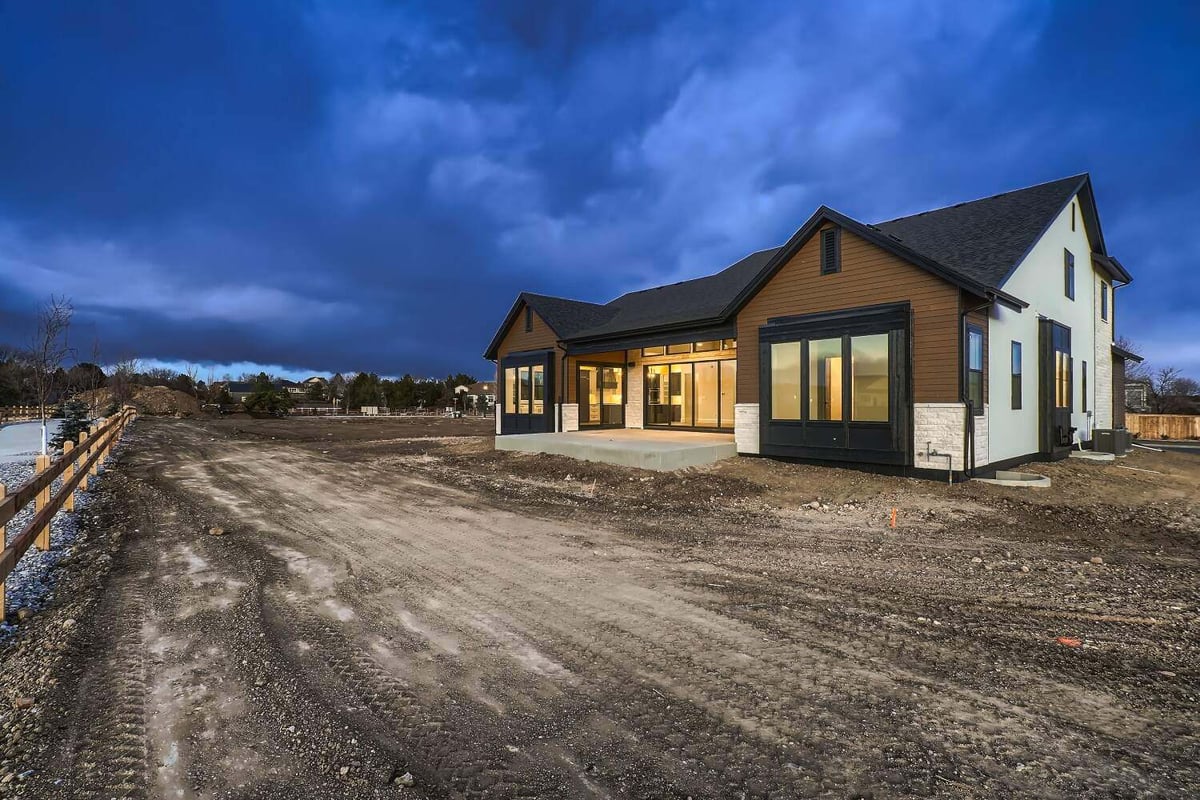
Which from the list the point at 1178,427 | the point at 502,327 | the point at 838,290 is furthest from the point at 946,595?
the point at 1178,427

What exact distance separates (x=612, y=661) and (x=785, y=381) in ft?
34.3

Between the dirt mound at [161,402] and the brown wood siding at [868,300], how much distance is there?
174 feet

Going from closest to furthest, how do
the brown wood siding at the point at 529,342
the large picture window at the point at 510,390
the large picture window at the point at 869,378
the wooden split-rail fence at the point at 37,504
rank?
the wooden split-rail fence at the point at 37,504 → the large picture window at the point at 869,378 → the brown wood siding at the point at 529,342 → the large picture window at the point at 510,390

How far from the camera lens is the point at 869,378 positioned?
11445 mm

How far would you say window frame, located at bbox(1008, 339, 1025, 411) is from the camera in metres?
12.3

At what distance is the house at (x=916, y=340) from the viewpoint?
35.3 ft

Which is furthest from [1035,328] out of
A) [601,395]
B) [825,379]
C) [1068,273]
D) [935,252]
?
[601,395]

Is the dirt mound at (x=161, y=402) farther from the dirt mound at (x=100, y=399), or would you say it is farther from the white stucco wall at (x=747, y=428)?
the white stucco wall at (x=747, y=428)

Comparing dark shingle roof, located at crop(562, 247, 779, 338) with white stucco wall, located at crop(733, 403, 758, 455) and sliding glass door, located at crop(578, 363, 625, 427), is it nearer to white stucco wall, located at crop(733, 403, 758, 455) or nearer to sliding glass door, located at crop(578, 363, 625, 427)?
sliding glass door, located at crop(578, 363, 625, 427)

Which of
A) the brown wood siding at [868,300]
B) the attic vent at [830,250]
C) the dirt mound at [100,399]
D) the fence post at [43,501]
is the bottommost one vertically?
the fence post at [43,501]

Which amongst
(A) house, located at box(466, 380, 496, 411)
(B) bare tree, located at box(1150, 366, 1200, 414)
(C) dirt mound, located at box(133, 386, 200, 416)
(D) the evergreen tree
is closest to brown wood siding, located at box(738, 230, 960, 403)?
(D) the evergreen tree

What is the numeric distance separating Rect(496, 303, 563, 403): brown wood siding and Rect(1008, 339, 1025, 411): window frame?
1333 cm

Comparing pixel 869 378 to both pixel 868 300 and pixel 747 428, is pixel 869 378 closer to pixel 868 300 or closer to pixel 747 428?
pixel 868 300

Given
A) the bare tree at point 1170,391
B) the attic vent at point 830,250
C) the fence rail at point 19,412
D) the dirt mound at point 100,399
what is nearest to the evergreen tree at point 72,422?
the dirt mound at point 100,399
